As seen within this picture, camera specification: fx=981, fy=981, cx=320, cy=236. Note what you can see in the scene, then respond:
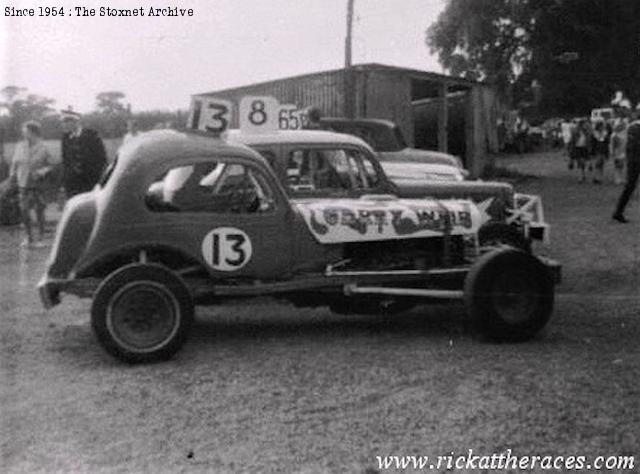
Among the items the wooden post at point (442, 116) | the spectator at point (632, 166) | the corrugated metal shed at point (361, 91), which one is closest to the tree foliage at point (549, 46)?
the wooden post at point (442, 116)

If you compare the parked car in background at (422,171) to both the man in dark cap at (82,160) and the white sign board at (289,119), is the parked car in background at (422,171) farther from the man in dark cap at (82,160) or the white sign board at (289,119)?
→ the man in dark cap at (82,160)

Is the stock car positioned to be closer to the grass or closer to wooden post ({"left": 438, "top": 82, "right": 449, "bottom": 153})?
the grass

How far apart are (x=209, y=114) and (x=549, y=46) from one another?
32.6 metres

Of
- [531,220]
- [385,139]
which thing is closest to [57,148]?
[385,139]

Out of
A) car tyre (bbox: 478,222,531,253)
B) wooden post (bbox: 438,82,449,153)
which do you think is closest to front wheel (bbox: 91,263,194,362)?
car tyre (bbox: 478,222,531,253)

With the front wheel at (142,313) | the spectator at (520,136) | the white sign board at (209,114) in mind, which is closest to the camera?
the front wheel at (142,313)

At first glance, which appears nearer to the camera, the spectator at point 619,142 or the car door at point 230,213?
the car door at point 230,213

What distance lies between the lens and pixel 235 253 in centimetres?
666

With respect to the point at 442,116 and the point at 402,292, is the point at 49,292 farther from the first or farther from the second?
the point at 442,116

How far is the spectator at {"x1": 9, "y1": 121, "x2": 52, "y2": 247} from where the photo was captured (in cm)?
1212

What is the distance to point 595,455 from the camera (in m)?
4.48

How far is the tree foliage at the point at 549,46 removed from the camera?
31438 millimetres

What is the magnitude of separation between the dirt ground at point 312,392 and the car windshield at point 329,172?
3.42 feet

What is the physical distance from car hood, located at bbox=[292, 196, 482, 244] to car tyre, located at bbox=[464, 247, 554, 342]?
1.32 ft
